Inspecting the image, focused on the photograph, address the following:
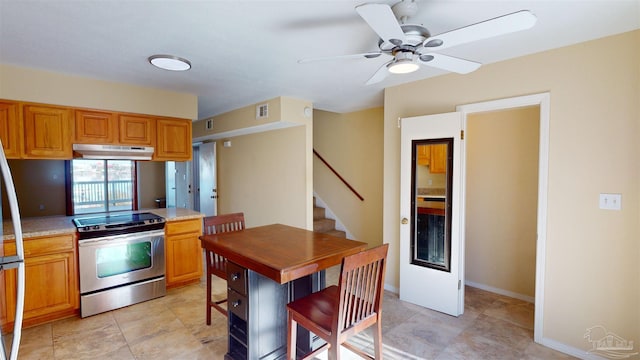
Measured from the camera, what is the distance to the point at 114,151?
3.36 metres

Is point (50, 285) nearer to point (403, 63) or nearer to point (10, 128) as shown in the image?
point (10, 128)

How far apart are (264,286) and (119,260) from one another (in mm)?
1983

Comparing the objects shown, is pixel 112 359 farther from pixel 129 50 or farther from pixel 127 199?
pixel 129 50

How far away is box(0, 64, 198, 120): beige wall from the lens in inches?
111

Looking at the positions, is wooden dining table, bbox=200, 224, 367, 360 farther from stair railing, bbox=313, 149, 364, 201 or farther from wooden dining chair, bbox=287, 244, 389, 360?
stair railing, bbox=313, 149, 364, 201

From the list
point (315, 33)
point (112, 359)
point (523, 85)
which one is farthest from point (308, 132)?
point (112, 359)

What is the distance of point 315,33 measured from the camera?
83.8 inches

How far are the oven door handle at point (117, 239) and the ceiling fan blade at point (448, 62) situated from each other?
314 centimetres

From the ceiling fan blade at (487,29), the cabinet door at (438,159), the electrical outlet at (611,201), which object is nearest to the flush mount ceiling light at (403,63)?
the ceiling fan blade at (487,29)

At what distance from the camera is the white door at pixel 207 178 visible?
227 inches

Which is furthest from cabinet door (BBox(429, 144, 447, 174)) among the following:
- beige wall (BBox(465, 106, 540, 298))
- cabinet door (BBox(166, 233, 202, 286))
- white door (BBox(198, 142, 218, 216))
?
white door (BBox(198, 142, 218, 216))

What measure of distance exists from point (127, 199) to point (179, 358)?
2.39 meters

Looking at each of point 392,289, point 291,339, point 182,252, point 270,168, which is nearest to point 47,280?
point 182,252

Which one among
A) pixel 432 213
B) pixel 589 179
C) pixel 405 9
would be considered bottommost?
pixel 432 213
